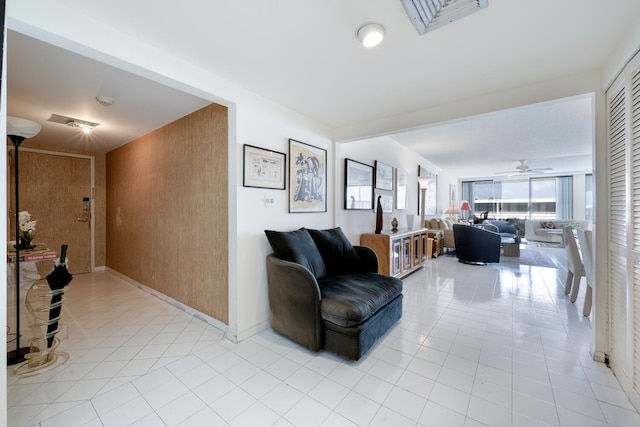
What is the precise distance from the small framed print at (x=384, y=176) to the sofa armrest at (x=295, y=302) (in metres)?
2.72

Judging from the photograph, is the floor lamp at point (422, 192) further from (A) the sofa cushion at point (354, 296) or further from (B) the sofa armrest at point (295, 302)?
(B) the sofa armrest at point (295, 302)

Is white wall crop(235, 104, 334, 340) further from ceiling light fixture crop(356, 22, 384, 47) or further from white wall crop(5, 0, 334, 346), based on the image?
ceiling light fixture crop(356, 22, 384, 47)

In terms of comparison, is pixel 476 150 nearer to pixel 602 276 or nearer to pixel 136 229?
pixel 602 276

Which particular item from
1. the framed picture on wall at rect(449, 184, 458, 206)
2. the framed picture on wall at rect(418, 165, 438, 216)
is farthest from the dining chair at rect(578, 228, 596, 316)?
the framed picture on wall at rect(449, 184, 458, 206)

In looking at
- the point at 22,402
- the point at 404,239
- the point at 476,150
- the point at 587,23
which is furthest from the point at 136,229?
the point at 476,150

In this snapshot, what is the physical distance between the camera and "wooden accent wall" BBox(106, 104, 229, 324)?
8.16ft

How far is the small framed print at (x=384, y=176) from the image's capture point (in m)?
4.45

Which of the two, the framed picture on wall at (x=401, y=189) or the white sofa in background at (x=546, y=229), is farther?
the white sofa in background at (x=546, y=229)

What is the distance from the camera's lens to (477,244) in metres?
5.06

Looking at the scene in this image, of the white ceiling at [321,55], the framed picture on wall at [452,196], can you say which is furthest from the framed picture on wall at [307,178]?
the framed picture on wall at [452,196]

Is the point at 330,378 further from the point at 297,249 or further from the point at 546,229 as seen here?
the point at 546,229

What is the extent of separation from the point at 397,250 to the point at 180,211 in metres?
3.02

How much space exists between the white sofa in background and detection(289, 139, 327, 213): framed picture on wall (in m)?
8.39

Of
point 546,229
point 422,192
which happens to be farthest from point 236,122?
point 546,229
